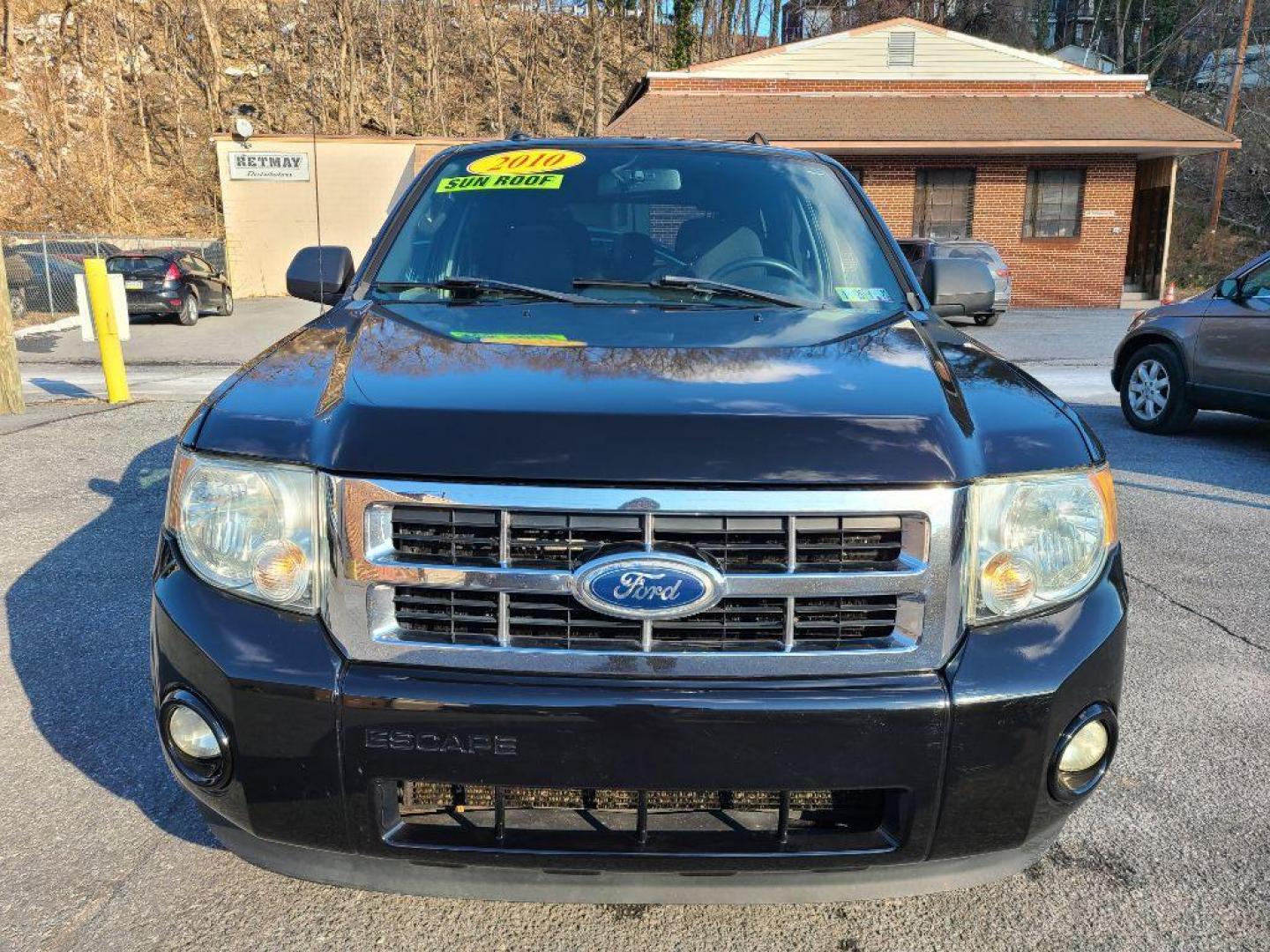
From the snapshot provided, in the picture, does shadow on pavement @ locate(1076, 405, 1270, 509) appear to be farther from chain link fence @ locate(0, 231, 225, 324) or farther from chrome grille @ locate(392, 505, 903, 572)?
chain link fence @ locate(0, 231, 225, 324)

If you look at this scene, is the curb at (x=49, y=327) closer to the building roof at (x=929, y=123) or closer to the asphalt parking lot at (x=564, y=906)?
the building roof at (x=929, y=123)

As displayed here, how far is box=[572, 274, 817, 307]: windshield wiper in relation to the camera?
2773 millimetres

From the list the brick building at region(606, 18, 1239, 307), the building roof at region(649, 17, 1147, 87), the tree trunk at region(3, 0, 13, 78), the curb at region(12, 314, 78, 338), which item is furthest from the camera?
the tree trunk at region(3, 0, 13, 78)

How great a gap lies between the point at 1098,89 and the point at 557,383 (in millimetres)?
26835

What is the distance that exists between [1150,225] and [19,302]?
91.1 ft

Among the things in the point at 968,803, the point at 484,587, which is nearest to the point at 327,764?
the point at 484,587

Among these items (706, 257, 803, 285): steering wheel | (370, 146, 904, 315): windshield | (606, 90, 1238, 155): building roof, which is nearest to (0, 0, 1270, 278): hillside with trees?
(606, 90, 1238, 155): building roof

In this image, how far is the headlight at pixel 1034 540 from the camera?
182 centimetres

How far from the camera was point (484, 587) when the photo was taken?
5.71ft

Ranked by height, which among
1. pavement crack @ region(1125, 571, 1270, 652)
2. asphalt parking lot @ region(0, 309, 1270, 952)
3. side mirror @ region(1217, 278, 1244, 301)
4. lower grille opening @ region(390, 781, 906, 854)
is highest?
side mirror @ region(1217, 278, 1244, 301)

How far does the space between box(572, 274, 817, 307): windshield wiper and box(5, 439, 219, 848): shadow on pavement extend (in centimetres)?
182

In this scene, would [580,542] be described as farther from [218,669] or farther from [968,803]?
[968,803]

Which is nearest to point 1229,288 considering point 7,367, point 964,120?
point 7,367

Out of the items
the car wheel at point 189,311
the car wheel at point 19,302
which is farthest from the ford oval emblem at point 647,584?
the car wheel at point 19,302
